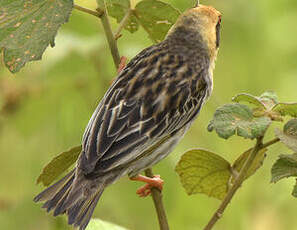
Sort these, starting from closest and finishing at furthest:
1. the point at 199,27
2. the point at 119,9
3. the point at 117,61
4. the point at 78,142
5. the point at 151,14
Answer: the point at 117,61
the point at 151,14
the point at 119,9
the point at 199,27
the point at 78,142

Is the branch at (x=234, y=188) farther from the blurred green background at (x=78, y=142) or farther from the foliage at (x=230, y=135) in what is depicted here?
the blurred green background at (x=78, y=142)

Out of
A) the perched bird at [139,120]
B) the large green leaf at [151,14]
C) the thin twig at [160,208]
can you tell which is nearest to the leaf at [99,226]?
the perched bird at [139,120]

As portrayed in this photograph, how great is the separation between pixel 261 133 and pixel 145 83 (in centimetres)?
108

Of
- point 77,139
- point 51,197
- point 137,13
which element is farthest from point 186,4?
point 51,197

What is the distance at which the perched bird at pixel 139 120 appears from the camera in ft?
10.1

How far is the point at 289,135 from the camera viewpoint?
2.54 meters

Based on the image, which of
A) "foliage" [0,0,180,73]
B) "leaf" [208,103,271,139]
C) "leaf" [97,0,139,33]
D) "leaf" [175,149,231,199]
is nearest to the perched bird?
"leaf" [175,149,231,199]

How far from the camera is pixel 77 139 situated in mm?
4238

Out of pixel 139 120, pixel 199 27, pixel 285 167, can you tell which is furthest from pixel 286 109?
pixel 199 27

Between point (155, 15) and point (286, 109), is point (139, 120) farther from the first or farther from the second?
point (286, 109)

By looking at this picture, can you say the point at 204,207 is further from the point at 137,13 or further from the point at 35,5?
the point at 35,5

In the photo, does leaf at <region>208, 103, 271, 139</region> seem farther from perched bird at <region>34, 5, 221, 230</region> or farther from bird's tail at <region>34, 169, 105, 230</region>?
bird's tail at <region>34, 169, 105, 230</region>

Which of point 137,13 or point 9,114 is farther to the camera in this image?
point 9,114

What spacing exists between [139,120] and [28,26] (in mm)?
833
